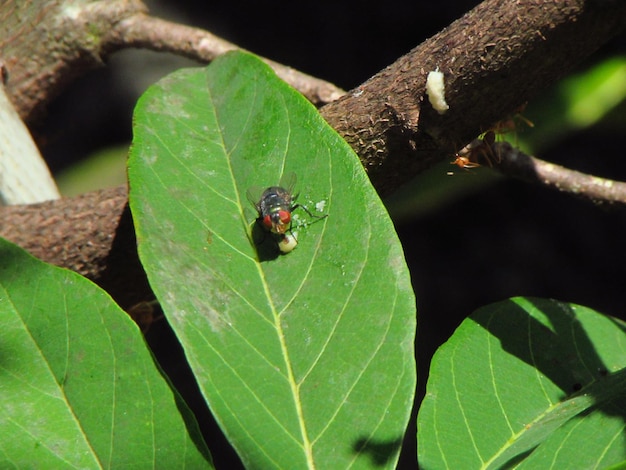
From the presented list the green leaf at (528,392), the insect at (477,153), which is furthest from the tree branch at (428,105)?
the green leaf at (528,392)

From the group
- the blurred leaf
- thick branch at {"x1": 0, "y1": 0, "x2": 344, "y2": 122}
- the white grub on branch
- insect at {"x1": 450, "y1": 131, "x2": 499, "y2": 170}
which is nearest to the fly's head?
insect at {"x1": 450, "y1": 131, "x2": 499, "y2": 170}

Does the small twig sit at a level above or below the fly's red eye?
below

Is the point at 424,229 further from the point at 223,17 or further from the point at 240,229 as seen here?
the point at 240,229

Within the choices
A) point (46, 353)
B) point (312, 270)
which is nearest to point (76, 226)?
point (46, 353)

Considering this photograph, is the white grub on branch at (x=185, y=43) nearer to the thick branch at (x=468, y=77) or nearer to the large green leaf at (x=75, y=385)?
the thick branch at (x=468, y=77)

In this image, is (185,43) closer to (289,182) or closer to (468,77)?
(289,182)

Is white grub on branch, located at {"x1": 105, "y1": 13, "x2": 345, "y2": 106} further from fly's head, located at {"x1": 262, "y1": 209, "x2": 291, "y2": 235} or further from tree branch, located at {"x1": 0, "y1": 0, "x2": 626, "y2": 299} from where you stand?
fly's head, located at {"x1": 262, "y1": 209, "x2": 291, "y2": 235}
